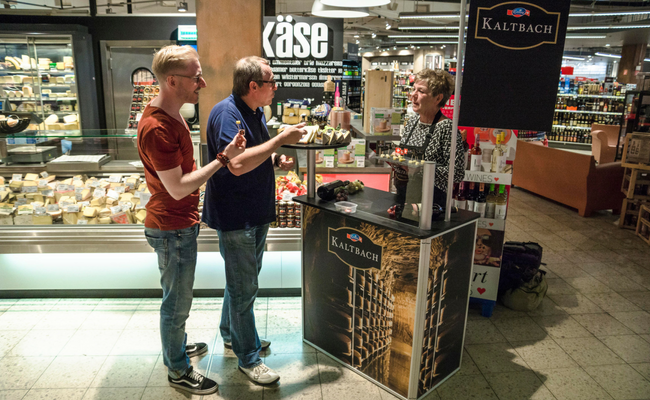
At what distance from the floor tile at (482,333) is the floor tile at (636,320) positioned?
110 cm

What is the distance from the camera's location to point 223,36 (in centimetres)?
377

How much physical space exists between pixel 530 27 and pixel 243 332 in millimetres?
2352

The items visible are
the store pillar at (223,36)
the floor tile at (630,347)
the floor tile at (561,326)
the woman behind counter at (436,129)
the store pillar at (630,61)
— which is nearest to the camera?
the woman behind counter at (436,129)

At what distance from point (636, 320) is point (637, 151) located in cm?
293

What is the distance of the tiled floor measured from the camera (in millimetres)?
2770

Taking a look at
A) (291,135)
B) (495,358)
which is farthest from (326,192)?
(495,358)

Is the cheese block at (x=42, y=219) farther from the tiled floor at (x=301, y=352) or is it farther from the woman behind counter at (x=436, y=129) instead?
the woman behind counter at (x=436, y=129)

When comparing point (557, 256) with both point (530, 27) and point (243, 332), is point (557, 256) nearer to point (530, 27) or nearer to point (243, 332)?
point (530, 27)

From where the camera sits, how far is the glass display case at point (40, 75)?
7.95 meters

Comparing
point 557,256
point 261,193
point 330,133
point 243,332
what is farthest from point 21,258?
point 557,256

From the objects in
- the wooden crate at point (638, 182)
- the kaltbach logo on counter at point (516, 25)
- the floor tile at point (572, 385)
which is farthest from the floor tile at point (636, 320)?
the wooden crate at point (638, 182)

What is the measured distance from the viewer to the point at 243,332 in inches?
110

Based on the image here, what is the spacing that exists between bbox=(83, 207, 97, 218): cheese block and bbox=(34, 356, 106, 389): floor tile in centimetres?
120

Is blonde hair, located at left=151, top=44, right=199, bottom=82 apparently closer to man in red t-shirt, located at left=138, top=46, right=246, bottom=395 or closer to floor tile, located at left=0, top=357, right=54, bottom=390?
man in red t-shirt, located at left=138, top=46, right=246, bottom=395
